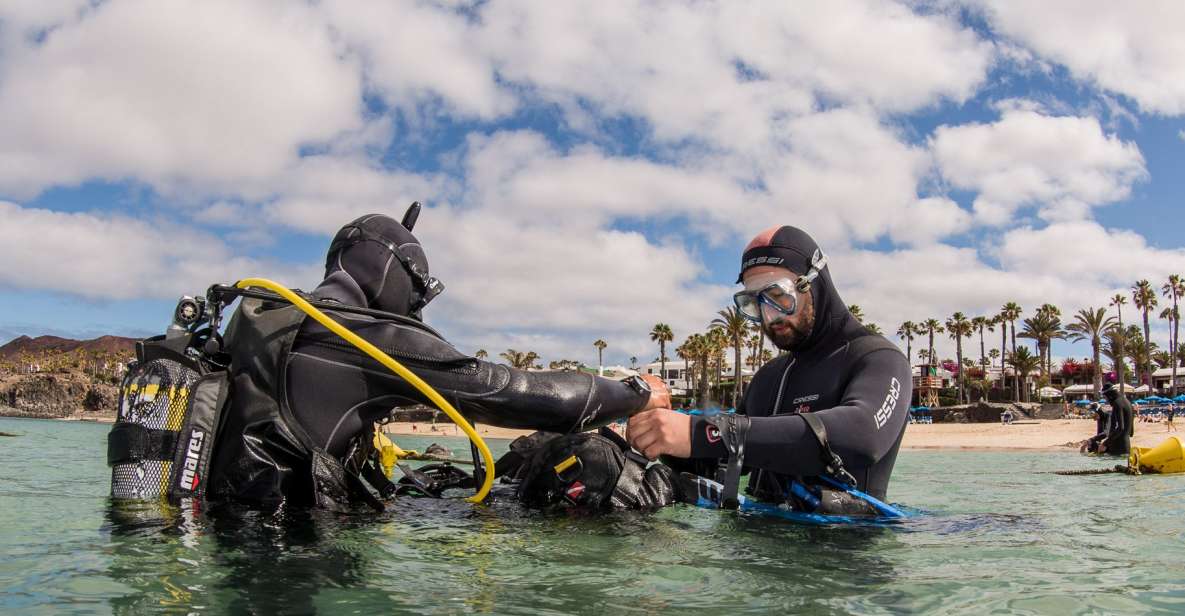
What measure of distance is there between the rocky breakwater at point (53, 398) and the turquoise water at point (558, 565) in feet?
371

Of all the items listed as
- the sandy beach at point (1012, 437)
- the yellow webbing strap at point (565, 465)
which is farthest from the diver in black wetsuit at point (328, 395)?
the sandy beach at point (1012, 437)

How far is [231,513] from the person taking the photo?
3.09 metres

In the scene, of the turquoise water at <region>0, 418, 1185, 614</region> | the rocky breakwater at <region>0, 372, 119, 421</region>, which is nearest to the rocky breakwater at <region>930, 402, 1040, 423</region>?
the turquoise water at <region>0, 418, 1185, 614</region>

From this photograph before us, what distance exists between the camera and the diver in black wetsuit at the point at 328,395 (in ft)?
10.1

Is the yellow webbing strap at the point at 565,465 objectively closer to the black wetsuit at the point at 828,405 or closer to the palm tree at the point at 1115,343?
the black wetsuit at the point at 828,405

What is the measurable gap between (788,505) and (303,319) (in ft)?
8.59

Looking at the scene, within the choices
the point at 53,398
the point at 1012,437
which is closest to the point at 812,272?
the point at 1012,437

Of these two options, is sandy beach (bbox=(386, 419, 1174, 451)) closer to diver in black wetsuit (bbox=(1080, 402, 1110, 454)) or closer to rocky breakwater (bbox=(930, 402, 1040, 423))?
rocky breakwater (bbox=(930, 402, 1040, 423))

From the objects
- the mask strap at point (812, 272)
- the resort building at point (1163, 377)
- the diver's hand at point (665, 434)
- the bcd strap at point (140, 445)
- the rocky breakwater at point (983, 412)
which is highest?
the resort building at point (1163, 377)

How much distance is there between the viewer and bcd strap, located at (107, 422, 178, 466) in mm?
3125

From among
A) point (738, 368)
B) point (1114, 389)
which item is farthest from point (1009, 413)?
point (1114, 389)

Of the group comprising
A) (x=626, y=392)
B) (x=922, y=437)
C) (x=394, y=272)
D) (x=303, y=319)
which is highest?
(x=394, y=272)

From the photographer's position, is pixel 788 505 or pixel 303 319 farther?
pixel 788 505

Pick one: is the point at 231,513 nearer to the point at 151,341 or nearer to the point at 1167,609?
the point at 151,341
